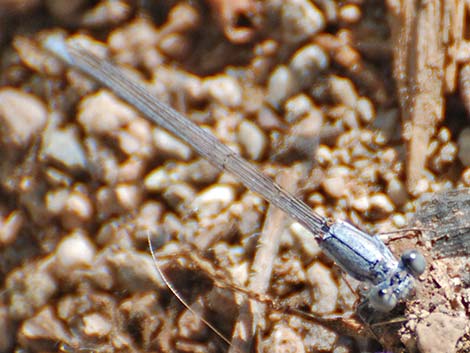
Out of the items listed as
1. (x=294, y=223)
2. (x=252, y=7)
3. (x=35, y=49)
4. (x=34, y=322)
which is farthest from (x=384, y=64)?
(x=34, y=322)

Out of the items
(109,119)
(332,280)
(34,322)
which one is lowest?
(34,322)

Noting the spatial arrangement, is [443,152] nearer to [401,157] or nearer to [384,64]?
[401,157]

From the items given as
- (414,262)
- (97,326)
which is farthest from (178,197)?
(414,262)

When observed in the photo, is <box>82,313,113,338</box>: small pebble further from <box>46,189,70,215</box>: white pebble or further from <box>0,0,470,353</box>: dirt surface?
<box>46,189,70,215</box>: white pebble

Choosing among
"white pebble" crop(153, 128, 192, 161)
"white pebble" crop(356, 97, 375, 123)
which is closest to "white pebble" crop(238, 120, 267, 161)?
"white pebble" crop(153, 128, 192, 161)

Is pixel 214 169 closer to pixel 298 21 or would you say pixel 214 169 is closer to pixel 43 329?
pixel 298 21

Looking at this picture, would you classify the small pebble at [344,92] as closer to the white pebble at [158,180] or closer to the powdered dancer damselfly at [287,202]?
the powdered dancer damselfly at [287,202]
